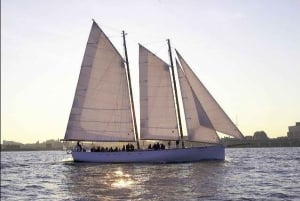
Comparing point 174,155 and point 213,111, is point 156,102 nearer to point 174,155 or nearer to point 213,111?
point 174,155

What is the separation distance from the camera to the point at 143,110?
60875 mm

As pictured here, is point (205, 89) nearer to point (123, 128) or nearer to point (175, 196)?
point (123, 128)

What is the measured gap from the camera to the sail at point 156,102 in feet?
199

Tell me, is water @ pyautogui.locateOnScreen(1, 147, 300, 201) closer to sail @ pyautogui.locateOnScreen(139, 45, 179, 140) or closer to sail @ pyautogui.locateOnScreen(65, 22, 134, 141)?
sail @ pyautogui.locateOnScreen(139, 45, 179, 140)

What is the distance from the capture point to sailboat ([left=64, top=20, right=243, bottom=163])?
193ft

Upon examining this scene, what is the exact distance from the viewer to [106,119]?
207 ft

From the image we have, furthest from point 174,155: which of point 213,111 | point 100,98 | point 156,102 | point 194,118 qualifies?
point 100,98

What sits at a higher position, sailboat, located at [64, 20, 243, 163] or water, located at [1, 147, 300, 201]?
sailboat, located at [64, 20, 243, 163]

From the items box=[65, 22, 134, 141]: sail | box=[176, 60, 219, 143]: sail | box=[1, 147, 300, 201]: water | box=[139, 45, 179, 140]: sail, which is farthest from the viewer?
box=[65, 22, 134, 141]: sail

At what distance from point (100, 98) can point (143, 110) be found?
619 centimetres

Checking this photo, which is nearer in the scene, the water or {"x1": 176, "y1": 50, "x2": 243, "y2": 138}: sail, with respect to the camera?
the water

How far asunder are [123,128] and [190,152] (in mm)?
9894

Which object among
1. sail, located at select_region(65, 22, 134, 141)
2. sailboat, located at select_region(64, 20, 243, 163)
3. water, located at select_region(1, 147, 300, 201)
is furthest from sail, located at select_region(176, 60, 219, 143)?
water, located at select_region(1, 147, 300, 201)

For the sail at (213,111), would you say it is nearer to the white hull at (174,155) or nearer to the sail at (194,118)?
the sail at (194,118)
